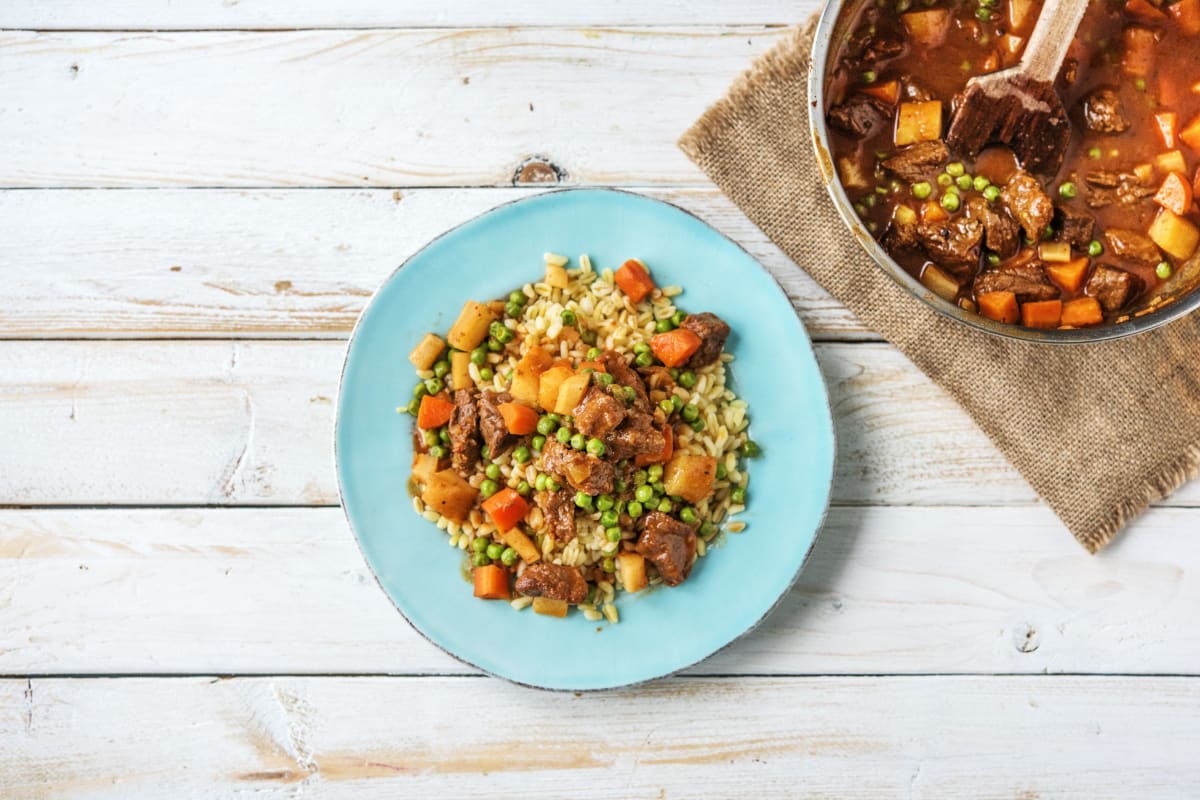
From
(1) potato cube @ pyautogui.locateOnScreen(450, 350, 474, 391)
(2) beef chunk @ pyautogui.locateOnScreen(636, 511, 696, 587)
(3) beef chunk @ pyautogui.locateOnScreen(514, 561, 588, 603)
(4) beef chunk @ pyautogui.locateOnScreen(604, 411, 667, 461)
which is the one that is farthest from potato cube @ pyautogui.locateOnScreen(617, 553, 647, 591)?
(1) potato cube @ pyautogui.locateOnScreen(450, 350, 474, 391)

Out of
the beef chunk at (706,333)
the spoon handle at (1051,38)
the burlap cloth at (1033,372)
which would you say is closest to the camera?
the spoon handle at (1051,38)

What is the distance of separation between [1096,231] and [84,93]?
12.7ft

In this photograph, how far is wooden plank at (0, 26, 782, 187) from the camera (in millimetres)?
3535

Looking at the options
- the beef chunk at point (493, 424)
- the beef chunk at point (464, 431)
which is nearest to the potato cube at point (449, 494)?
the beef chunk at point (464, 431)

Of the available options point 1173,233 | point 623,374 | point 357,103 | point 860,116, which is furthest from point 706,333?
point 357,103

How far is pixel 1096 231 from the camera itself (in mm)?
→ 2982

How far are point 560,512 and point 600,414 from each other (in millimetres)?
418

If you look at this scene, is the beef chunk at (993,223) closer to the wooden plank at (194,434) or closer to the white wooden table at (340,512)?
the white wooden table at (340,512)

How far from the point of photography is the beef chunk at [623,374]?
124 inches

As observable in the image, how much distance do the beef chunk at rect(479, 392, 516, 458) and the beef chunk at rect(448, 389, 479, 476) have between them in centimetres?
3

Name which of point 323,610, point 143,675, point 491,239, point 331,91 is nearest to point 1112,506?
point 491,239

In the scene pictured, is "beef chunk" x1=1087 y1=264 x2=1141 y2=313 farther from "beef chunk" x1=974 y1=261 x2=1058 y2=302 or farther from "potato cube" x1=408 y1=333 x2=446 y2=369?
"potato cube" x1=408 y1=333 x2=446 y2=369

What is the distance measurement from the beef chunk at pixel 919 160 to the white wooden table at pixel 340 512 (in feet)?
2.03

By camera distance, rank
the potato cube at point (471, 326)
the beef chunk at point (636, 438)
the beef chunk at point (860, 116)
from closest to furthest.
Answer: the beef chunk at point (860, 116) → the beef chunk at point (636, 438) → the potato cube at point (471, 326)
